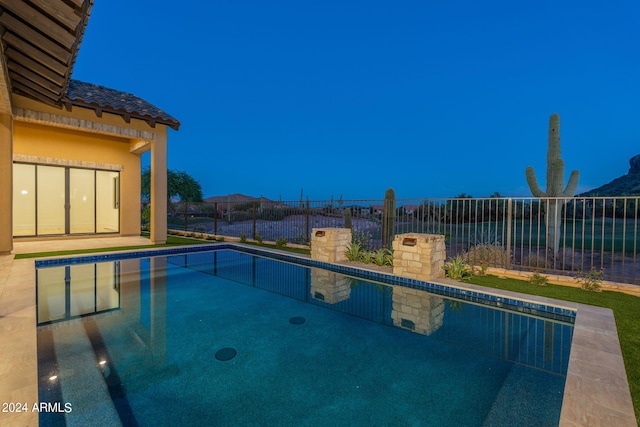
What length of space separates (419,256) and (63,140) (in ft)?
38.8

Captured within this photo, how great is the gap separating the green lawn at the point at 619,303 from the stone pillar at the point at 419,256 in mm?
731

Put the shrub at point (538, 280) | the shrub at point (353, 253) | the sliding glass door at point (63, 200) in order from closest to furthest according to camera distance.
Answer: the shrub at point (538, 280)
the shrub at point (353, 253)
the sliding glass door at point (63, 200)

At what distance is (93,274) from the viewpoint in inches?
245

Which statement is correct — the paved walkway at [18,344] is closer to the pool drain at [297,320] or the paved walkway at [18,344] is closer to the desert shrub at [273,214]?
the pool drain at [297,320]

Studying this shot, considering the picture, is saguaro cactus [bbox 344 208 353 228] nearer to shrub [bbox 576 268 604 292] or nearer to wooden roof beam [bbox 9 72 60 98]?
shrub [bbox 576 268 604 292]

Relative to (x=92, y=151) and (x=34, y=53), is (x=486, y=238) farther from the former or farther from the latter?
(x=92, y=151)

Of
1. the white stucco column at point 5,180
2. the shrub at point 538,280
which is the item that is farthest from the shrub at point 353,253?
the white stucco column at point 5,180

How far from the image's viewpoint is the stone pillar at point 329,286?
5186 millimetres

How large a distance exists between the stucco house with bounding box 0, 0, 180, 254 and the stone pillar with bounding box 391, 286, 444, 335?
5562mm

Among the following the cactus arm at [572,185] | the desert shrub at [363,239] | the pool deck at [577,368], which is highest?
the cactus arm at [572,185]

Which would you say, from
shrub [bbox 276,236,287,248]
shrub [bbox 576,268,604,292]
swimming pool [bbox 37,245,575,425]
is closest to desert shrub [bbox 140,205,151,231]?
shrub [bbox 276,236,287,248]

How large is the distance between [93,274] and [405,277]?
6.31m

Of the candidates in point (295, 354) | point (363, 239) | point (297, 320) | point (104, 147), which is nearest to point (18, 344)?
point (295, 354)

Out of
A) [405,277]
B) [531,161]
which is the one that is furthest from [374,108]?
[405,277]
